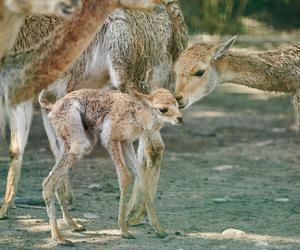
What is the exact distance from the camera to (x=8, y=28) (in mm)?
5793

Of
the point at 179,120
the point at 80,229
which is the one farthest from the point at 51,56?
the point at 80,229

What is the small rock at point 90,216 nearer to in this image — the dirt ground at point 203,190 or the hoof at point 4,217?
the dirt ground at point 203,190

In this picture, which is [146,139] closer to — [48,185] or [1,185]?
[48,185]

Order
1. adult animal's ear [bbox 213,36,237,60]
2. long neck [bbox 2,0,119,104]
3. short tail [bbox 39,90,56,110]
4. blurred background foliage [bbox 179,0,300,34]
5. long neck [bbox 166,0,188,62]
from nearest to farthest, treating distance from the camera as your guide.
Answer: long neck [bbox 2,0,119,104]
short tail [bbox 39,90,56,110]
adult animal's ear [bbox 213,36,237,60]
long neck [bbox 166,0,188,62]
blurred background foliage [bbox 179,0,300,34]

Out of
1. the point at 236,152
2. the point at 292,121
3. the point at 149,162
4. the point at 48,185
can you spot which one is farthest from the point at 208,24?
the point at 48,185

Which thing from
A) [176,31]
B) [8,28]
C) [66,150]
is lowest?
[66,150]

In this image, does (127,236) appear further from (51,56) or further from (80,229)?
(51,56)

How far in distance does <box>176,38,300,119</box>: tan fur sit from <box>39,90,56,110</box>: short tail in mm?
1017

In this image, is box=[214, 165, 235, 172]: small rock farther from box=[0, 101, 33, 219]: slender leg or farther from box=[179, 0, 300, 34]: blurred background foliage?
box=[0, 101, 33, 219]: slender leg

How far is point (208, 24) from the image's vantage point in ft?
35.0

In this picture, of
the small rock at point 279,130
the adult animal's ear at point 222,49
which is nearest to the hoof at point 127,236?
the adult animal's ear at point 222,49

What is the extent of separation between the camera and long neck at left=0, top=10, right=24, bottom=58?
18.8 feet

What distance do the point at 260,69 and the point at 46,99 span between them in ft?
5.82

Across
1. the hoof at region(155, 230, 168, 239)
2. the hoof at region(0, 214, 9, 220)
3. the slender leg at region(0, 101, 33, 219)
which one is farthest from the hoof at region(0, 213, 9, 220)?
the hoof at region(155, 230, 168, 239)
